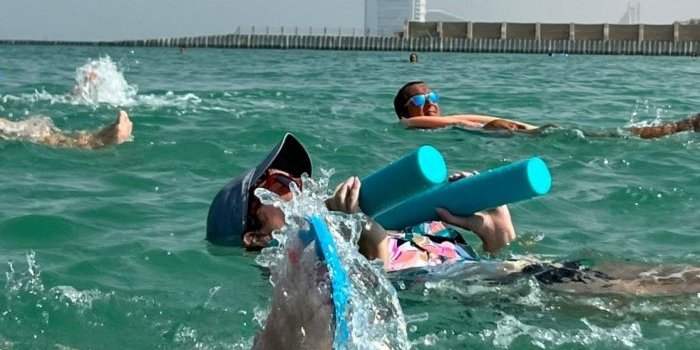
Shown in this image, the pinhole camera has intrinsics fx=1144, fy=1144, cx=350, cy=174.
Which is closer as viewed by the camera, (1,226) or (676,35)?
(1,226)

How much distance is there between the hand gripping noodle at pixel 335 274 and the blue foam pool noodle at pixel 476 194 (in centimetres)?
125

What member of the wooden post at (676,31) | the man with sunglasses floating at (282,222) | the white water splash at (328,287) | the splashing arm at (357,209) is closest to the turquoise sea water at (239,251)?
the man with sunglasses floating at (282,222)

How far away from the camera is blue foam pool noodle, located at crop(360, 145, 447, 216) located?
405cm

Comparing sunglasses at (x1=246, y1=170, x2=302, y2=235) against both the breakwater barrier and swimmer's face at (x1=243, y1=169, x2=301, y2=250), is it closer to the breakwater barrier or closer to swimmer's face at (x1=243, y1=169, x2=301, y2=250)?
swimmer's face at (x1=243, y1=169, x2=301, y2=250)

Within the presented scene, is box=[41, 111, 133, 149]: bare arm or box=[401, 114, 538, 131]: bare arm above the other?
box=[401, 114, 538, 131]: bare arm

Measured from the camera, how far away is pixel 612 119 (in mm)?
13523

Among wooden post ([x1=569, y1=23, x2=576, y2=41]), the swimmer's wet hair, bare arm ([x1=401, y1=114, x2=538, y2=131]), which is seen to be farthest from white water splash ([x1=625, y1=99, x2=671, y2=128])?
wooden post ([x1=569, y1=23, x2=576, y2=41])

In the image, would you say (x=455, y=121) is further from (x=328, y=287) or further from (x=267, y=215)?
(x=328, y=287)

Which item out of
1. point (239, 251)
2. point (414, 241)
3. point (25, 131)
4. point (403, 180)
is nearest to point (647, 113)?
point (25, 131)

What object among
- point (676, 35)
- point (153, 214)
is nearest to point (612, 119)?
point (153, 214)

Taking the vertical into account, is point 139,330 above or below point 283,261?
below

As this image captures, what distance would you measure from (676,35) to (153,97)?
182ft

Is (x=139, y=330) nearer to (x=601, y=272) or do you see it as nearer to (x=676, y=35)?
(x=601, y=272)

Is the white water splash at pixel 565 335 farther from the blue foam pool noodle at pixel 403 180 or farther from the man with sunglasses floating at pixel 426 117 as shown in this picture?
the man with sunglasses floating at pixel 426 117
